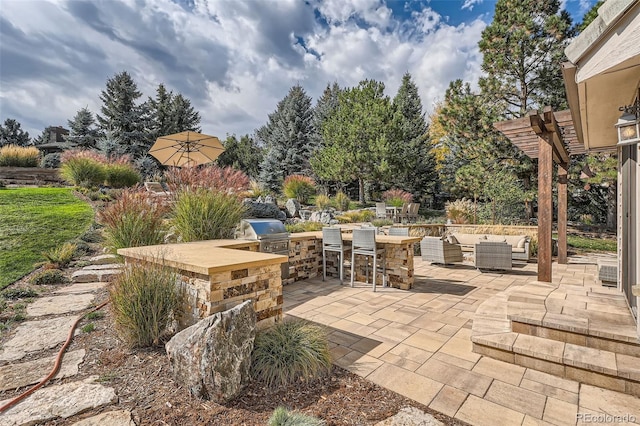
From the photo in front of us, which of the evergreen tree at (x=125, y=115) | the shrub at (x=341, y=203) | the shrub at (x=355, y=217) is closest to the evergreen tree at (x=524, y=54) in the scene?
the shrub at (x=355, y=217)

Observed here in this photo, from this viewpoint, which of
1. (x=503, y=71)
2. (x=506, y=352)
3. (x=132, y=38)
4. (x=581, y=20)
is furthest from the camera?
(x=503, y=71)

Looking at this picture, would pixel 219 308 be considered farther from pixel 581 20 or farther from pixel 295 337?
pixel 581 20

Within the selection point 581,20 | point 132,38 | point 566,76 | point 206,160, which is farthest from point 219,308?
point 581,20

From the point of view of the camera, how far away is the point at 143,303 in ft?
7.73

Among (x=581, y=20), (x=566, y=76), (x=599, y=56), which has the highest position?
(x=581, y=20)

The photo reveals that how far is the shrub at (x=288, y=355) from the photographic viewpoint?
2.09 metres

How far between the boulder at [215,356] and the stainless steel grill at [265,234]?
2.01 m

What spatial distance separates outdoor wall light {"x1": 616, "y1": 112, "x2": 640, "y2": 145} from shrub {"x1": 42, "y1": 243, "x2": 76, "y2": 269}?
7058mm

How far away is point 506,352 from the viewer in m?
2.47

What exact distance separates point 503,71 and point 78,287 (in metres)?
13.9

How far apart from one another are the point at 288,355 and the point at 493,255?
17.1 ft

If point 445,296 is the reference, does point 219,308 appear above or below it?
above

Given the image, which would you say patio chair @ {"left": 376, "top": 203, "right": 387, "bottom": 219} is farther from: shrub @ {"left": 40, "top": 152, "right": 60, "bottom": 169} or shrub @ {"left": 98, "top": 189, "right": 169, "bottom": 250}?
shrub @ {"left": 40, "top": 152, "right": 60, "bottom": 169}

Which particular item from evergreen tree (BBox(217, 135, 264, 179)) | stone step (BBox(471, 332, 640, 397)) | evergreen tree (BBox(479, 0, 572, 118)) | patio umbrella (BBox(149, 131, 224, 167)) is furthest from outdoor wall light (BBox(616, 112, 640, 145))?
evergreen tree (BBox(217, 135, 264, 179))
